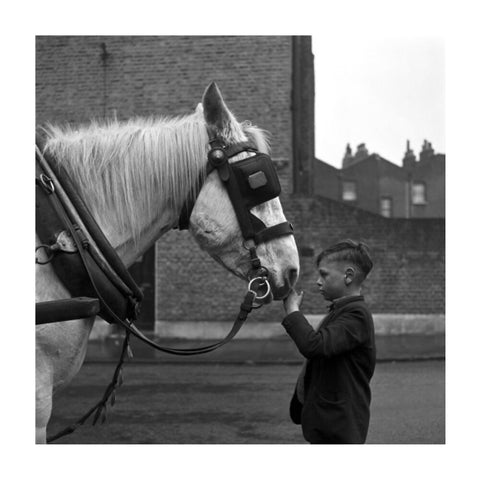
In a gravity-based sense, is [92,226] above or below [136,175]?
below

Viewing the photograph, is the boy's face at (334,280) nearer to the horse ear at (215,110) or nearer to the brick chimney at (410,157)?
the horse ear at (215,110)

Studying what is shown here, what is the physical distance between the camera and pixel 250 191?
8.30 feet

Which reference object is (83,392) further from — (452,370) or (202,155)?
(202,155)

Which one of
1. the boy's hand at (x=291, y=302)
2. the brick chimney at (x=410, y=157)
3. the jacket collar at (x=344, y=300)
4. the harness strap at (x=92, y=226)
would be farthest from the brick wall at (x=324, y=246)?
the harness strap at (x=92, y=226)

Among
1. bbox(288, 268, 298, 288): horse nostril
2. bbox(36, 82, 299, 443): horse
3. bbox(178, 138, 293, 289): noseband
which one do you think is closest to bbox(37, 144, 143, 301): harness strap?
bbox(36, 82, 299, 443): horse

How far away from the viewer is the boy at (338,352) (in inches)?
100.0

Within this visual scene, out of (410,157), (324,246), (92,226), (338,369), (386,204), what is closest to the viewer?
(92,226)

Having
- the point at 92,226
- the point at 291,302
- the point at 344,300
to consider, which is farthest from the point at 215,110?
the point at 344,300

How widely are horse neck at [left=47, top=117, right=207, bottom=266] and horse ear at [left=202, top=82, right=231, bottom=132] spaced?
60 mm

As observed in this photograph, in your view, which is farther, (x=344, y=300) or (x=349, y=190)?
(x=349, y=190)

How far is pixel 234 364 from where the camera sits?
969 centimetres

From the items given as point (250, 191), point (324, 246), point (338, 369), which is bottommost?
point (338, 369)

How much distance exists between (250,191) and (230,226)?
0.16 m

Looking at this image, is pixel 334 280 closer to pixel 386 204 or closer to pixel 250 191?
pixel 250 191
